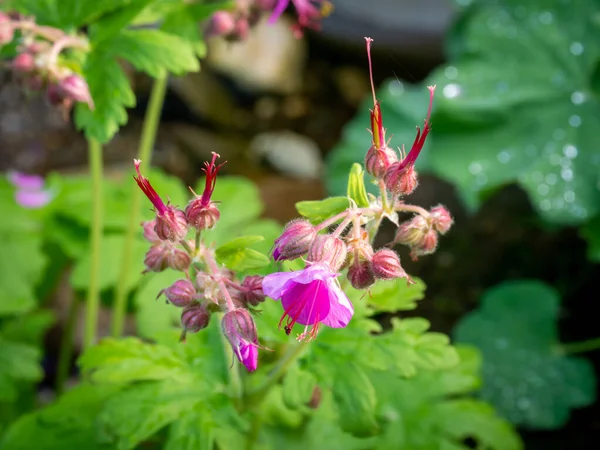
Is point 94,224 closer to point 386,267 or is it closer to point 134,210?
point 134,210

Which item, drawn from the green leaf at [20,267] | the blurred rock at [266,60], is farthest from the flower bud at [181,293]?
the blurred rock at [266,60]

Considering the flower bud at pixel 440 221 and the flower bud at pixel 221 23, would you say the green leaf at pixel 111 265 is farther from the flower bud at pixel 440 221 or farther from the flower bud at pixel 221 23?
the flower bud at pixel 440 221

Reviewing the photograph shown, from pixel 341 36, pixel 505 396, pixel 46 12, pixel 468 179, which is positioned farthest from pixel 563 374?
pixel 341 36

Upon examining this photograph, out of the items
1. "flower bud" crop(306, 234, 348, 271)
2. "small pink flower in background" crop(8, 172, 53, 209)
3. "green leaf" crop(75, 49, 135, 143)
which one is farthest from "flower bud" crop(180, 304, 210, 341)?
"small pink flower in background" crop(8, 172, 53, 209)

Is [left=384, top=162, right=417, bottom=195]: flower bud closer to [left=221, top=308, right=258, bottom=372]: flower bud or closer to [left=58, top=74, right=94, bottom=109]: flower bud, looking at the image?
[left=221, top=308, right=258, bottom=372]: flower bud

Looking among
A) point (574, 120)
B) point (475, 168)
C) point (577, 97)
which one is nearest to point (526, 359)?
point (475, 168)

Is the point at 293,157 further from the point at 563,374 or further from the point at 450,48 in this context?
the point at 563,374
